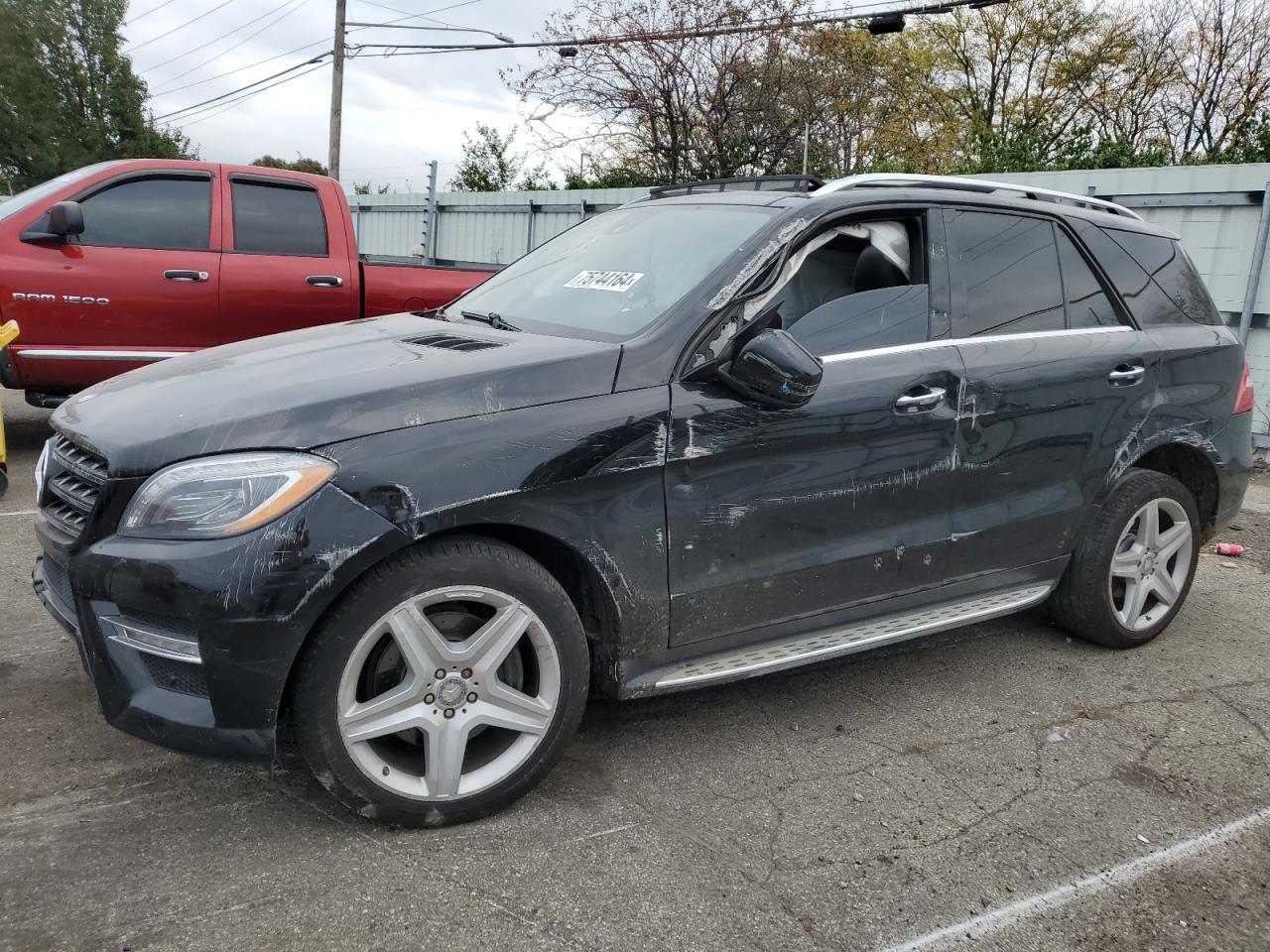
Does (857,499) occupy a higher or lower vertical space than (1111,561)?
higher

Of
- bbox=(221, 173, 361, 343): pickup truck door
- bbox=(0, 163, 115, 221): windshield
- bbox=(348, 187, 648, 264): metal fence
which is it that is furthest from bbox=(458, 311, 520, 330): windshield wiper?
bbox=(348, 187, 648, 264): metal fence

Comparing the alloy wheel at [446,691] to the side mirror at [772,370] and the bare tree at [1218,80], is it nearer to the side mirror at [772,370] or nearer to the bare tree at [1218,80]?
the side mirror at [772,370]

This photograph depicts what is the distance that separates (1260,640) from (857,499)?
2.50 meters

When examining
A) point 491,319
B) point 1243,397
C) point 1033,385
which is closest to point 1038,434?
point 1033,385

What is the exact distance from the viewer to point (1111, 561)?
405cm

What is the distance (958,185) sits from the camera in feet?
12.6

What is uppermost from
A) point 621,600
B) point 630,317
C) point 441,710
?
point 630,317

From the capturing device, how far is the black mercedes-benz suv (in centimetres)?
244

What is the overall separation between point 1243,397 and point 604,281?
2.94 m

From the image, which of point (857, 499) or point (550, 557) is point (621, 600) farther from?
point (857, 499)

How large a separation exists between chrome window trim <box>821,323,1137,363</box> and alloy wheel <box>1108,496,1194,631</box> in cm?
76

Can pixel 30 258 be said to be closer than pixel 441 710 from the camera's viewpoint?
No

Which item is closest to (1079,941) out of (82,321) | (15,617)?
(15,617)

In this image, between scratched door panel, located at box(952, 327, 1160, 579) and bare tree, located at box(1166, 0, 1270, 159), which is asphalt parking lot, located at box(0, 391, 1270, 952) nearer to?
scratched door panel, located at box(952, 327, 1160, 579)
